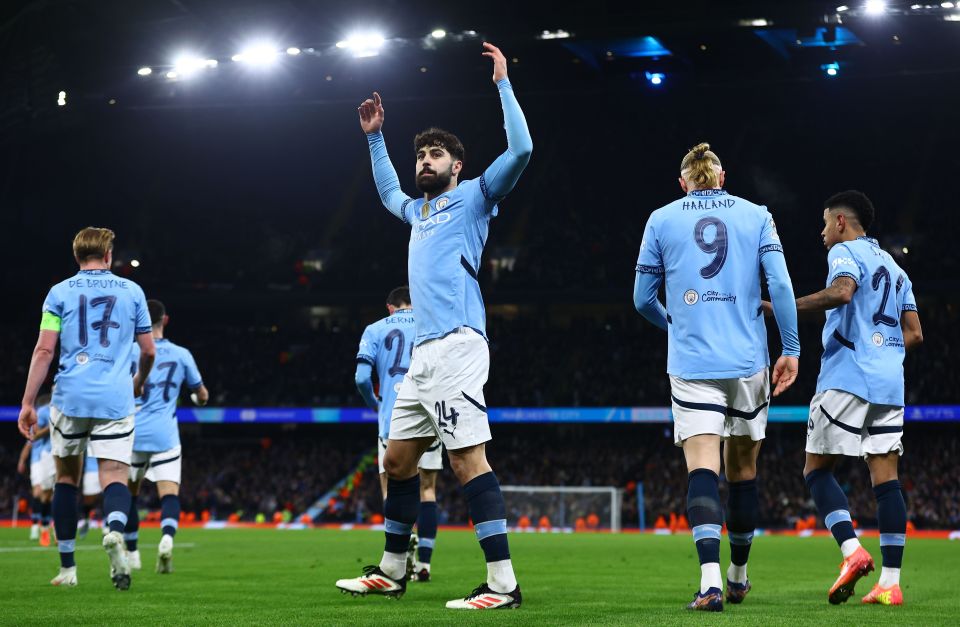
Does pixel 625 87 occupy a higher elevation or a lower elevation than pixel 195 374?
higher

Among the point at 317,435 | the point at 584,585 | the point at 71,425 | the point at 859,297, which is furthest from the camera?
the point at 317,435

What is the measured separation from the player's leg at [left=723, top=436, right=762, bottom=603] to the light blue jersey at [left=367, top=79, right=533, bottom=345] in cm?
153

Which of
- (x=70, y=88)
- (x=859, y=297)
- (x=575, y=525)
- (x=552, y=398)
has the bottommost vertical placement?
(x=575, y=525)

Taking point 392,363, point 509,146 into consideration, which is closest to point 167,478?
point 392,363

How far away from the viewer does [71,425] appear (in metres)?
7.54

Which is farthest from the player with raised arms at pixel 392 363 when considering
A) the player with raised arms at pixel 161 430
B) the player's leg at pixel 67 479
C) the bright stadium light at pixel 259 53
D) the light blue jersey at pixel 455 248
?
the bright stadium light at pixel 259 53

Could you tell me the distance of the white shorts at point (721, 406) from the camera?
5.68 m

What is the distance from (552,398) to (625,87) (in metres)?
10.1

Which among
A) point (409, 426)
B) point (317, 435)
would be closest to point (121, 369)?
point (409, 426)

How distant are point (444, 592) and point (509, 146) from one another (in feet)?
9.99

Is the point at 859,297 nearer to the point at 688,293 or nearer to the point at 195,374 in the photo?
the point at 688,293

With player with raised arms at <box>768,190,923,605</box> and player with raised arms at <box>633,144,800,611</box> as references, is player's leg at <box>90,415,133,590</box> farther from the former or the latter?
player with raised arms at <box>768,190,923,605</box>

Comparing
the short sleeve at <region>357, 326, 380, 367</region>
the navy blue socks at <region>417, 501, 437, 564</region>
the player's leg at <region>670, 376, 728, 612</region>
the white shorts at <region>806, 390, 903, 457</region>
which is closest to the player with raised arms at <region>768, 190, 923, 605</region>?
the white shorts at <region>806, 390, 903, 457</region>

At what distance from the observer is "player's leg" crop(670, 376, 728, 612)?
5566 mm
